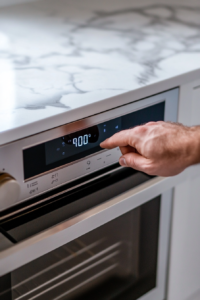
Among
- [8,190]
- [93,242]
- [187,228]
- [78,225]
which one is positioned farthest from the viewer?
[187,228]

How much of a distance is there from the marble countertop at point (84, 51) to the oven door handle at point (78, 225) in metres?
0.20

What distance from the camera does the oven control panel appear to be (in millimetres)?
550

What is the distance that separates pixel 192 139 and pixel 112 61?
0.27m

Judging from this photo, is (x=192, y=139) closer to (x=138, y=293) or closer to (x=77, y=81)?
(x=77, y=81)

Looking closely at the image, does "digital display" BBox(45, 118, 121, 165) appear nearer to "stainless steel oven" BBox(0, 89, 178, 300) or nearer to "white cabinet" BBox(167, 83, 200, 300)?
"stainless steel oven" BBox(0, 89, 178, 300)

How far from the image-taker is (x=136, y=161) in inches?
23.9

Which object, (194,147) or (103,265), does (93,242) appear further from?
(194,147)

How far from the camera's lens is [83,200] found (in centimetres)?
68

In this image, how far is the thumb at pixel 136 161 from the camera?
60cm

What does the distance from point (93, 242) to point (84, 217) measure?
0.39ft

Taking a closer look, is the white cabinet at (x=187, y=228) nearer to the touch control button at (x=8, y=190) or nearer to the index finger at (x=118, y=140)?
the index finger at (x=118, y=140)

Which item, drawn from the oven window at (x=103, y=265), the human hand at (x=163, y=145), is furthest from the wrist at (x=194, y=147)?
the oven window at (x=103, y=265)

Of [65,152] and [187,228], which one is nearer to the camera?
[65,152]

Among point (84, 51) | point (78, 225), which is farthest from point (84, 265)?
point (84, 51)
